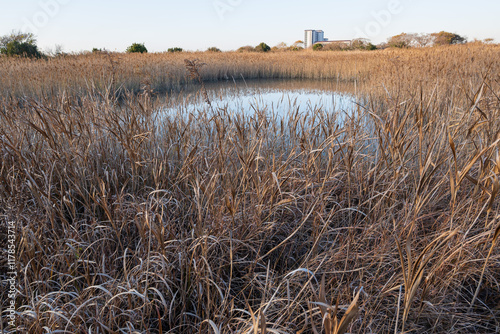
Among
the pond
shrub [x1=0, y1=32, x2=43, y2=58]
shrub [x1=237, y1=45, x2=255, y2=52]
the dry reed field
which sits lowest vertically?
the dry reed field

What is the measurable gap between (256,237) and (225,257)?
0.55 feet

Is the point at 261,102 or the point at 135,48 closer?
the point at 261,102

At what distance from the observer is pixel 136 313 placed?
3.35 ft

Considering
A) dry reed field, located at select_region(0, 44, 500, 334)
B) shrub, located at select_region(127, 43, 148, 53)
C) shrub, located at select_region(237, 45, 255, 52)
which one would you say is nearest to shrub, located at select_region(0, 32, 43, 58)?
shrub, located at select_region(127, 43, 148, 53)

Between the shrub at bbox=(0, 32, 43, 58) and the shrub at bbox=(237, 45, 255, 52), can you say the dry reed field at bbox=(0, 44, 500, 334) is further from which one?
the shrub at bbox=(237, 45, 255, 52)

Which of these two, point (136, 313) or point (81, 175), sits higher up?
point (81, 175)

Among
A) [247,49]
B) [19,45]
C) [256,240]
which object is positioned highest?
[247,49]

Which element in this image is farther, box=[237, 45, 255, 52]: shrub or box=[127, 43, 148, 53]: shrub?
box=[237, 45, 255, 52]: shrub

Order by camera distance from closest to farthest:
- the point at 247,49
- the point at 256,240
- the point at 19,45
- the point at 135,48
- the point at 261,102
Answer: the point at 256,240
the point at 261,102
the point at 19,45
the point at 135,48
the point at 247,49

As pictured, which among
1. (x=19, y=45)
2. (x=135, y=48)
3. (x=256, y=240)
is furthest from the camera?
(x=135, y=48)

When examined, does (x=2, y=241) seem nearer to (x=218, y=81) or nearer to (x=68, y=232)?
(x=68, y=232)

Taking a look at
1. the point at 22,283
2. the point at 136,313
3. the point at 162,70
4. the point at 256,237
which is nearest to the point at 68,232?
the point at 22,283

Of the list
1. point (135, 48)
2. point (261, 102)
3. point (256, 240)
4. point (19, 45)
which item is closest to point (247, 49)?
point (135, 48)

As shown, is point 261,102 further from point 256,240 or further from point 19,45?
point 19,45
